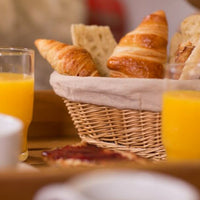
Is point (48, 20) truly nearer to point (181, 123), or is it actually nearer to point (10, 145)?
point (181, 123)

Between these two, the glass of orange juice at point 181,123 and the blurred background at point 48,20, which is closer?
the glass of orange juice at point 181,123

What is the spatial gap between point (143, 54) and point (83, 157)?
35 cm

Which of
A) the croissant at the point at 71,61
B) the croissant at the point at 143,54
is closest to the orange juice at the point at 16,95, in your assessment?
the croissant at the point at 71,61

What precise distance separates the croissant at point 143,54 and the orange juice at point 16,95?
8.2 inches

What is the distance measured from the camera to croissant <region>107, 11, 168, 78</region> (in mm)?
958

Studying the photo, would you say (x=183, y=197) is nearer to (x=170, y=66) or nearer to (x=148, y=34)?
(x=170, y=66)

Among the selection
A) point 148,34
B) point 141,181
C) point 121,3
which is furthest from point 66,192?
point 121,3

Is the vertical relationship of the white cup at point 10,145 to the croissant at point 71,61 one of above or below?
above

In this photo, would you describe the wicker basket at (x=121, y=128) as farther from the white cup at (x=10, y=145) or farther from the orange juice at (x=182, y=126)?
the white cup at (x=10, y=145)

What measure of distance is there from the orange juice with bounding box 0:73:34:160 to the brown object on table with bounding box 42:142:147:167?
0.41 ft

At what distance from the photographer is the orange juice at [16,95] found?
836 mm

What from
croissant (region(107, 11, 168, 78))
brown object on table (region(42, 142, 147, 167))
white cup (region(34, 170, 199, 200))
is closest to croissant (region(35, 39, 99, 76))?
croissant (region(107, 11, 168, 78))

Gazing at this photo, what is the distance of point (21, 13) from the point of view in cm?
212

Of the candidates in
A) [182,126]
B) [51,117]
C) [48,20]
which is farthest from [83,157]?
[48,20]
